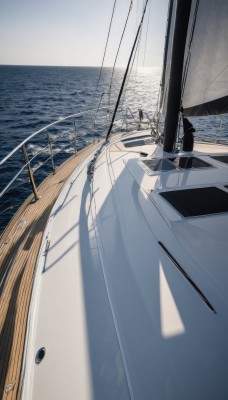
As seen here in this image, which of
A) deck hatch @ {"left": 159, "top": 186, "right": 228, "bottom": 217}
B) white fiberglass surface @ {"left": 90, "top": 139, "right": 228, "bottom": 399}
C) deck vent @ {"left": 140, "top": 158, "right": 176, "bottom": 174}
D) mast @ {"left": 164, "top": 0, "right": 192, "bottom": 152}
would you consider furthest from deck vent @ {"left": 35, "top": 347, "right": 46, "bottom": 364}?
mast @ {"left": 164, "top": 0, "right": 192, "bottom": 152}

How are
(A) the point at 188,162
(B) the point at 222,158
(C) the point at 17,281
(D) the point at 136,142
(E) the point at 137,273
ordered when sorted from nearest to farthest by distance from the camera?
(E) the point at 137,273 → (C) the point at 17,281 → (A) the point at 188,162 → (B) the point at 222,158 → (D) the point at 136,142

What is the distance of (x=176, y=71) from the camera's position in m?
3.05

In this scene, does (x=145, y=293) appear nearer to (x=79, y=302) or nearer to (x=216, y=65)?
(x=79, y=302)

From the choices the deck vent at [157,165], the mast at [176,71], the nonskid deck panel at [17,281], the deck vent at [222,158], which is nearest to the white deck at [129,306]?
the nonskid deck panel at [17,281]

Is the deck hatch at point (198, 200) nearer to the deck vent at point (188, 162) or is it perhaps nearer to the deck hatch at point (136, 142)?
the deck vent at point (188, 162)

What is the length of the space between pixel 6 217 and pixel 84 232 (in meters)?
5.87

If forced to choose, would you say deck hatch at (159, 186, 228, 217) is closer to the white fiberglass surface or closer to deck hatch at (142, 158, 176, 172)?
the white fiberglass surface

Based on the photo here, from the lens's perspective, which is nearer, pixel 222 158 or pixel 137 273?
pixel 137 273

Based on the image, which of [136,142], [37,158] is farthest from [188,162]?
[37,158]

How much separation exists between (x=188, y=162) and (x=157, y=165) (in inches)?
18.1

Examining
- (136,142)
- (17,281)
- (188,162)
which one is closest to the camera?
(17,281)

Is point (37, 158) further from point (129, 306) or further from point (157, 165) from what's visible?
point (129, 306)

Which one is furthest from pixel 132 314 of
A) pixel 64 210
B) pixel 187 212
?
pixel 64 210

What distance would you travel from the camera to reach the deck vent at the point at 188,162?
3082 mm
